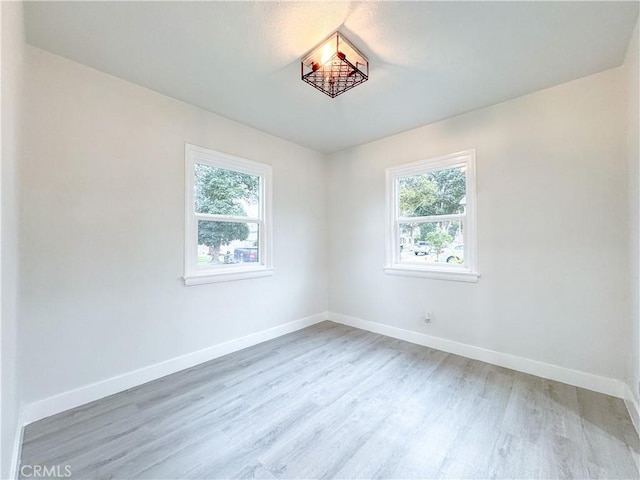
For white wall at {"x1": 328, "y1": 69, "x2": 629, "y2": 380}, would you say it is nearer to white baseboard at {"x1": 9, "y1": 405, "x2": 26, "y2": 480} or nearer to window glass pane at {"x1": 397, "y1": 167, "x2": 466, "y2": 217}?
window glass pane at {"x1": 397, "y1": 167, "x2": 466, "y2": 217}

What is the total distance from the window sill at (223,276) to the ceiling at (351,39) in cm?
173

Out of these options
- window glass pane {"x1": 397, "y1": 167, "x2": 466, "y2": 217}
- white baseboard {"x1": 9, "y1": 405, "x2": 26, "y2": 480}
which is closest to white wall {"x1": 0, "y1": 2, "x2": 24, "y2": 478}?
white baseboard {"x1": 9, "y1": 405, "x2": 26, "y2": 480}

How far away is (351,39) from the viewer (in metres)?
1.86

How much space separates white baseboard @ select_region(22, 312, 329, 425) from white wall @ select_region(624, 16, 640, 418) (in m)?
3.21

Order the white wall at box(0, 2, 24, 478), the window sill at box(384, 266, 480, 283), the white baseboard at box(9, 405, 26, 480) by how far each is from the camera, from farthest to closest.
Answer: the window sill at box(384, 266, 480, 283), the white baseboard at box(9, 405, 26, 480), the white wall at box(0, 2, 24, 478)

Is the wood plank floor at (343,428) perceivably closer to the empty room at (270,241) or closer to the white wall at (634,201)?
the empty room at (270,241)

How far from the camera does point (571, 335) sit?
2334 mm

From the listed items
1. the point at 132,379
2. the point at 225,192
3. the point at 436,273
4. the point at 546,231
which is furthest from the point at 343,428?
the point at 225,192

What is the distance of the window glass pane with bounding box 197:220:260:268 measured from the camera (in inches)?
113

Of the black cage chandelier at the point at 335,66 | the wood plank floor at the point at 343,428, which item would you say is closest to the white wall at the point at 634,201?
the wood plank floor at the point at 343,428

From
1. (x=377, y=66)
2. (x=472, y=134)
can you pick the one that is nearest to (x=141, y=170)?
(x=377, y=66)

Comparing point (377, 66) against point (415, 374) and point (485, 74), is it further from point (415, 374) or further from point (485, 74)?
point (415, 374)

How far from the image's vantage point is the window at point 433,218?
2.92 m

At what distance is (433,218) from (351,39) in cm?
207
